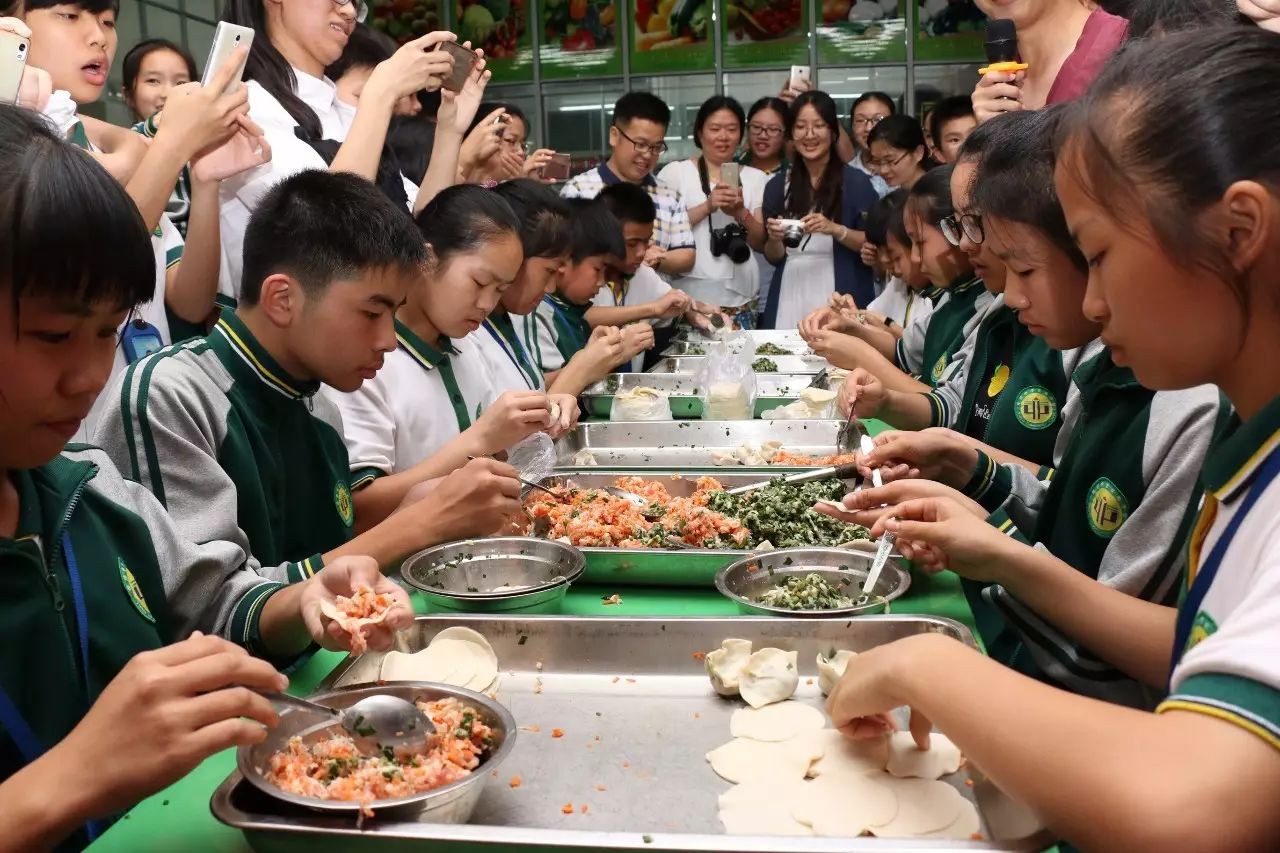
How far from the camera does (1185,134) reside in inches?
39.7

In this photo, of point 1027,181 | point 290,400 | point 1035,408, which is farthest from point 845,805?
point 1035,408

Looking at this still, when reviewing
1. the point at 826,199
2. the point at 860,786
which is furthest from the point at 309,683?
the point at 826,199

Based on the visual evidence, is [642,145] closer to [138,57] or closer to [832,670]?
[138,57]

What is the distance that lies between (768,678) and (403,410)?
174cm

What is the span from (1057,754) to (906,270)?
4.35 m

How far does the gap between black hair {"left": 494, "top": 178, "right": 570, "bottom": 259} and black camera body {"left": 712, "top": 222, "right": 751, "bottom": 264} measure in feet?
12.4

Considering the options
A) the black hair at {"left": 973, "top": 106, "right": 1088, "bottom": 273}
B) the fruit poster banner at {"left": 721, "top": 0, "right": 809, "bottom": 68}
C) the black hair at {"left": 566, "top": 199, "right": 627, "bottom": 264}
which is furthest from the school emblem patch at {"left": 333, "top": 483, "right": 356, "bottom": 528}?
the fruit poster banner at {"left": 721, "top": 0, "right": 809, "bottom": 68}

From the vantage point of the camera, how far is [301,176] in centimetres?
227

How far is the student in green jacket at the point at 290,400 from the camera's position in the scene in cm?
184

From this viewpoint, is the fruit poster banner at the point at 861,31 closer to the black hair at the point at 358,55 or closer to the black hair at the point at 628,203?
the black hair at the point at 628,203

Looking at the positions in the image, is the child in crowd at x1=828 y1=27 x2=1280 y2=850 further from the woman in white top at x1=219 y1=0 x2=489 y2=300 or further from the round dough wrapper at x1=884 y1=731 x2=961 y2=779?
the woman in white top at x1=219 y1=0 x2=489 y2=300

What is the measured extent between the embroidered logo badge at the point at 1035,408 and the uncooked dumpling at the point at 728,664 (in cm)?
138

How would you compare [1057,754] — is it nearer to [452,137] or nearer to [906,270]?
[452,137]

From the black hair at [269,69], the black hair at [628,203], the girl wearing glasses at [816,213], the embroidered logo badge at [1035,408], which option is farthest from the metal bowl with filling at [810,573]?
the girl wearing glasses at [816,213]
